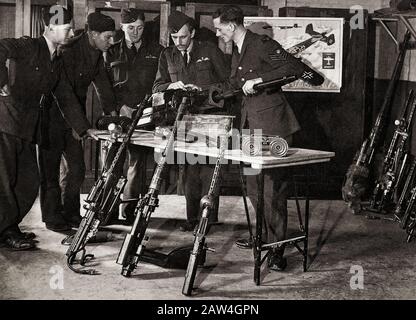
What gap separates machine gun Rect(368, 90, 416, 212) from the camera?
250 inches

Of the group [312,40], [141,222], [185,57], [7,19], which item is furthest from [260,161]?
[7,19]

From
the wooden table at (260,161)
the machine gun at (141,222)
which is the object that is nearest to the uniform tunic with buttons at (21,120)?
the wooden table at (260,161)

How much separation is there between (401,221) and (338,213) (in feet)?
2.51

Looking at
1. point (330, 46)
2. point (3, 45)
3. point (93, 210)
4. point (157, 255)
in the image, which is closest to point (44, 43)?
point (3, 45)

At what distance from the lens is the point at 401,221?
19.4 feet

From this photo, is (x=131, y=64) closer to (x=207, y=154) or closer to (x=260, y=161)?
(x=207, y=154)

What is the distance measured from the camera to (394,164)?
642 centimetres

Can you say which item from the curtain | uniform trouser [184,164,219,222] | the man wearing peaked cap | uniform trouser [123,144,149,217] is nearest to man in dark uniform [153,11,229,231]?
uniform trouser [184,164,219,222]

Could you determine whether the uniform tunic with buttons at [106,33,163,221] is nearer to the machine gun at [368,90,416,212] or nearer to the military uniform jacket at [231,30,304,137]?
the military uniform jacket at [231,30,304,137]

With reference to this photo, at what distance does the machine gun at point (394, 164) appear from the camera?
6355 mm

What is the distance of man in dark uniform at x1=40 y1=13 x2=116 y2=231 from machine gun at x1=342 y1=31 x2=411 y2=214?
2.73 m

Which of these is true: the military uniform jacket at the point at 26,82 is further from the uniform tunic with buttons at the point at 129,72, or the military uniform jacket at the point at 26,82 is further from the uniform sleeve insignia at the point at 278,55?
the uniform sleeve insignia at the point at 278,55

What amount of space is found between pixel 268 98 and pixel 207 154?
0.69 m

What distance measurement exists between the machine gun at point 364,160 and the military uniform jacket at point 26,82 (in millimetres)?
3014
